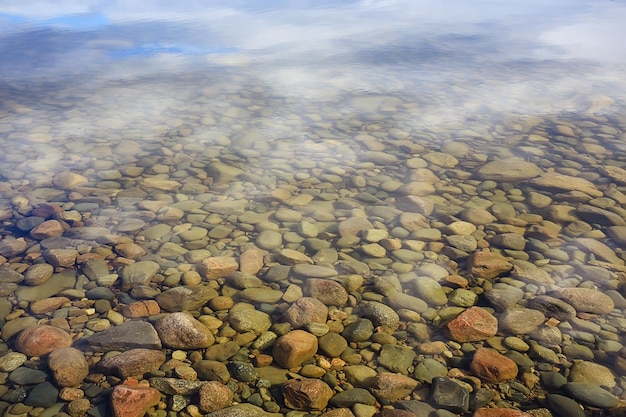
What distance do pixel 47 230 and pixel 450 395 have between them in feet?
10.3

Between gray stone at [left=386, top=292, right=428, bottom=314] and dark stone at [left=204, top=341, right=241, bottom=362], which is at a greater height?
gray stone at [left=386, top=292, right=428, bottom=314]

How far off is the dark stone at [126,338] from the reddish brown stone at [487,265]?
2082 millimetres

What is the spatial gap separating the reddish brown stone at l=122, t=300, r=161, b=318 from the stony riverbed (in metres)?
0.01

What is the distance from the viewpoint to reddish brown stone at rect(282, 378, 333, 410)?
2416 mm

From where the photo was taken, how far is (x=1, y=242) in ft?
12.2

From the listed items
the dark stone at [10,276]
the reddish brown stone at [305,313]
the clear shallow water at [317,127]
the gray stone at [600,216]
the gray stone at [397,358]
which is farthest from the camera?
the clear shallow water at [317,127]

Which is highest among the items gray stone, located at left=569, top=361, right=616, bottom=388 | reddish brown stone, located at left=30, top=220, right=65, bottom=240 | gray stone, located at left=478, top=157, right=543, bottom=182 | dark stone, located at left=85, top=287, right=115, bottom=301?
gray stone, located at left=478, top=157, right=543, bottom=182

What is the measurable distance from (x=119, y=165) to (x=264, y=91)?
2859 mm

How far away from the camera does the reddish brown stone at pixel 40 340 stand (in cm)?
273

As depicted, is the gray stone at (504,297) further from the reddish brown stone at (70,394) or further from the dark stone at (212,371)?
the reddish brown stone at (70,394)

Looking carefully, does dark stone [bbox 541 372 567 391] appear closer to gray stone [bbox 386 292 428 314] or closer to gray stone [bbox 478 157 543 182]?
gray stone [bbox 386 292 428 314]

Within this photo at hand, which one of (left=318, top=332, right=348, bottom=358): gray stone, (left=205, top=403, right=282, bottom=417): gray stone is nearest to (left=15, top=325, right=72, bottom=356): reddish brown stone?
(left=205, top=403, right=282, bottom=417): gray stone

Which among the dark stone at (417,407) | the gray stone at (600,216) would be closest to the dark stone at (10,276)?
the dark stone at (417,407)

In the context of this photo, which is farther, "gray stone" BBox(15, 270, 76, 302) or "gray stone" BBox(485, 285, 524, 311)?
"gray stone" BBox(15, 270, 76, 302)
